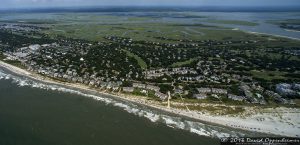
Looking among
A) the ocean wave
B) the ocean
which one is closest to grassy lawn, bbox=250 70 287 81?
the ocean

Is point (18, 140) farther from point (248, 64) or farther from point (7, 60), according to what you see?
point (248, 64)

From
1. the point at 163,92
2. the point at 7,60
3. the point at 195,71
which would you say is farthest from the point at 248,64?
the point at 7,60

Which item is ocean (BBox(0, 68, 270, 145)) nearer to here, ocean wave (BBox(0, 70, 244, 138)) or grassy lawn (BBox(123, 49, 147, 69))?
ocean wave (BBox(0, 70, 244, 138))

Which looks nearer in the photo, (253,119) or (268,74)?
(253,119)

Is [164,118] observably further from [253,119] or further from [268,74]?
[268,74]

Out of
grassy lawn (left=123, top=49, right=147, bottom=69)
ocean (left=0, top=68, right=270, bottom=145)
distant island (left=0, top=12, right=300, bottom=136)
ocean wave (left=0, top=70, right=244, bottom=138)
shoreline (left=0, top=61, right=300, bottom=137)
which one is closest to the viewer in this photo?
ocean (left=0, top=68, right=270, bottom=145)

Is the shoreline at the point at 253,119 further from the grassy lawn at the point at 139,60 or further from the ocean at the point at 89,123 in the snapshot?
the grassy lawn at the point at 139,60

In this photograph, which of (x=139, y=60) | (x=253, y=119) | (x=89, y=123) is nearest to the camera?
(x=89, y=123)

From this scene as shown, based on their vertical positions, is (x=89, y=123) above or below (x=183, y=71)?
below

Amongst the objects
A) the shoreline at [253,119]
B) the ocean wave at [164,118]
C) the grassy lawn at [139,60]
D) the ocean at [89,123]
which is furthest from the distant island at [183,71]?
the ocean at [89,123]

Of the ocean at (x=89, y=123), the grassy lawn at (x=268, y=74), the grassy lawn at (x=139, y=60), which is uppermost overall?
the grassy lawn at (x=139, y=60)

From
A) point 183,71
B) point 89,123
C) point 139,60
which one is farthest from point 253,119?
point 139,60
